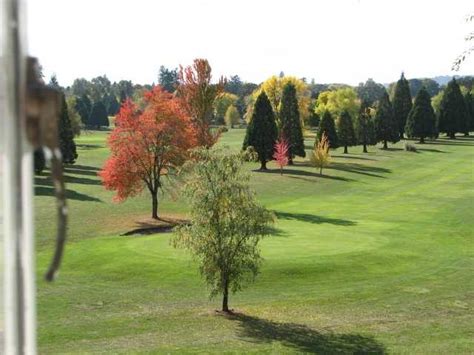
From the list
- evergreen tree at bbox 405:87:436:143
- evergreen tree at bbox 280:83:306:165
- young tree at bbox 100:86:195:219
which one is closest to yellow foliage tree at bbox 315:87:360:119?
evergreen tree at bbox 405:87:436:143

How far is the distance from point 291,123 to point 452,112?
4567 cm

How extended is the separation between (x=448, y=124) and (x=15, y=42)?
112 m

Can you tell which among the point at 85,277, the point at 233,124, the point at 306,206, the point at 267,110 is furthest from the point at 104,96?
the point at 85,277

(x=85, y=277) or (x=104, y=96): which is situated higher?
(x=104, y=96)

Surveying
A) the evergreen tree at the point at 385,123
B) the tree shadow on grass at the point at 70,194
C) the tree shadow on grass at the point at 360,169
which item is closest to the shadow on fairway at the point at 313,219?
the tree shadow on grass at the point at 70,194

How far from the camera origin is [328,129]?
7975 centimetres

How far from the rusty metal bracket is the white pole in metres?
0.02

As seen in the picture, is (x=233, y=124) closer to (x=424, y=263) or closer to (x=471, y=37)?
(x=424, y=263)

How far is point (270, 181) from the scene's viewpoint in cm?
6069

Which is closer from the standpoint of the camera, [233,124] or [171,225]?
[171,225]

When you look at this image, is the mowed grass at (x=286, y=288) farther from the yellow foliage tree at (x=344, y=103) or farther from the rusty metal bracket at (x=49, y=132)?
the yellow foliage tree at (x=344, y=103)

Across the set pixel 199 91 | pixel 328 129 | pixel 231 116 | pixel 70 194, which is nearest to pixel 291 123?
pixel 328 129

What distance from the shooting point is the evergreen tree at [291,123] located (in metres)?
70.7

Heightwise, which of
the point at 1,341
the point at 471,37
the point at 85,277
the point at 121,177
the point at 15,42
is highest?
the point at 471,37
